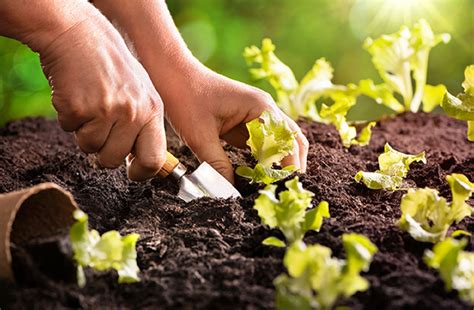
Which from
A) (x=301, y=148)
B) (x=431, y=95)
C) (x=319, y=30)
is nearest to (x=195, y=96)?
(x=301, y=148)

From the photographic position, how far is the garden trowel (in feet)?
5.22

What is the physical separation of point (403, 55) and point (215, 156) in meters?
0.98

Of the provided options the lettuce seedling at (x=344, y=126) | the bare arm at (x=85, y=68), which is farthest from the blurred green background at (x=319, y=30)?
the bare arm at (x=85, y=68)

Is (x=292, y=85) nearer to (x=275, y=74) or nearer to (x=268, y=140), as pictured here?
(x=275, y=74)

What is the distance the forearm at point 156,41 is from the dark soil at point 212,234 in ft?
0.73

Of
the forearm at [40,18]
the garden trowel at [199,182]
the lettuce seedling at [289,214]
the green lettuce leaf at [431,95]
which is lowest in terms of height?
the green lettuce leaf at [431,95]

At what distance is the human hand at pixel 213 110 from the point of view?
1.73m

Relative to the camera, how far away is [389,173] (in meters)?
1.64

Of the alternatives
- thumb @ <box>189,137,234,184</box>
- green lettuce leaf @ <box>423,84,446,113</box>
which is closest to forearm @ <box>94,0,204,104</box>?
thumb @ <box>189,137,234,184</box>

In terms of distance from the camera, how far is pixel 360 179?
1.62 m

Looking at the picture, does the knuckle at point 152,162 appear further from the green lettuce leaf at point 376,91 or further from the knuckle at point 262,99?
the green lettuce leaf at point 376,91

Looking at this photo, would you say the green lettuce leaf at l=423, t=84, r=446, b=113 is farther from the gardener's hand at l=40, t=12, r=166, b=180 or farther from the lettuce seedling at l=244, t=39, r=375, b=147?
the gardener's hand at l=40, t=12, r=166, b=180

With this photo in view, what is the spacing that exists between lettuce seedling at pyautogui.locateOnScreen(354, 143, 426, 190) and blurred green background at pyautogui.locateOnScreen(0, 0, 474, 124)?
7.70 feet

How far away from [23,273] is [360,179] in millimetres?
795
